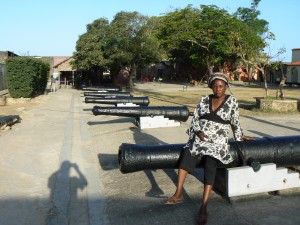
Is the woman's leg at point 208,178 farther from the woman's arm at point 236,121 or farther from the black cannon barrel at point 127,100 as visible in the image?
the black cannon barrel at point 127,100

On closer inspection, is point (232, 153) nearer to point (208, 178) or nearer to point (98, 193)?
point (208, 178)

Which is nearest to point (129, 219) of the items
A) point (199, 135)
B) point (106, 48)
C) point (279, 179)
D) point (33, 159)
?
point (199, 135)

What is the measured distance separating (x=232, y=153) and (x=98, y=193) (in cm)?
193

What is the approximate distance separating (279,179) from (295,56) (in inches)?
2216

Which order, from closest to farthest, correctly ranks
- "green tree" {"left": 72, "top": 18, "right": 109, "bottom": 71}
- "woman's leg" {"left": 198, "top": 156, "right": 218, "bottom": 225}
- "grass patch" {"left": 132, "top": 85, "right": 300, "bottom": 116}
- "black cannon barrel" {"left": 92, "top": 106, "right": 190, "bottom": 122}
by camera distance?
"woman's leg" {"left": 198, "top": 156, "right": 218, "bottom": 225} < "black cannon barrel" {"left": 92, "top": 106, "right": 190, "bottom": 122} < "grass patch" {"left": 132, "top": 85, "right": 300, "bottom": 116} < "green tree" {"left": 72, "top": 18, "right": 109, "bottom": 71}

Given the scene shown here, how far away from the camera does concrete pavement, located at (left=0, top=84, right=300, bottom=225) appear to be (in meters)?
4.26

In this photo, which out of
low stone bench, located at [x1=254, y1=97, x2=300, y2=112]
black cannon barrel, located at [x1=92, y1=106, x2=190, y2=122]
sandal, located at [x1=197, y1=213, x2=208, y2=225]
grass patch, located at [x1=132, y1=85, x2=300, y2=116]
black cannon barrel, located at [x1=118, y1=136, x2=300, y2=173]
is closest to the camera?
sandal, located at [x1=197, y1=213, x2=208, y2=225]

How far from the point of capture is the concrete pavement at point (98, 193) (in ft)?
14.0

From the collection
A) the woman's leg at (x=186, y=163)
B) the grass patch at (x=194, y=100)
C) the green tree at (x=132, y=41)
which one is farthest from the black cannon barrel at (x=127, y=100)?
the green tree at (x=132, y=41)

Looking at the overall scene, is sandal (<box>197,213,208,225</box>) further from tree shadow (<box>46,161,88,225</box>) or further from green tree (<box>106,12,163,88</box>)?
green tree (<box>106,12,163,88</box>)

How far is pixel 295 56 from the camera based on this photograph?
56656 millimetres

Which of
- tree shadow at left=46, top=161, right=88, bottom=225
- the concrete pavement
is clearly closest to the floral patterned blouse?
the concrete pavement

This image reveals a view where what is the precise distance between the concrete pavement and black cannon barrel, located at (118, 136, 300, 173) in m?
0.46

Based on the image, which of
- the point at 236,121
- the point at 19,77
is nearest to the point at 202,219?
the point at 236,121
